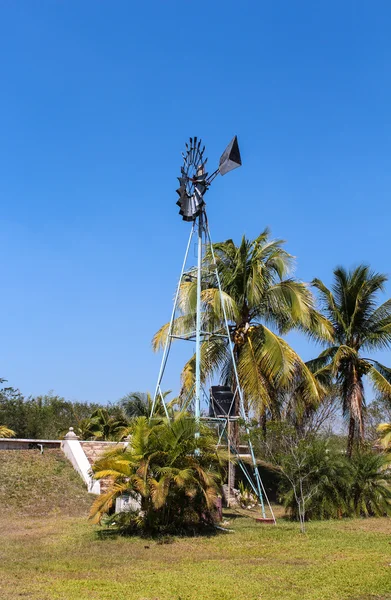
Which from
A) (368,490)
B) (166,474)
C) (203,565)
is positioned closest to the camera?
(203,565)

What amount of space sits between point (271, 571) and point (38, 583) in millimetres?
3491

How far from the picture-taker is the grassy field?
800cm

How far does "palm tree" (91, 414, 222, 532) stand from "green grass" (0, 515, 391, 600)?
75cm

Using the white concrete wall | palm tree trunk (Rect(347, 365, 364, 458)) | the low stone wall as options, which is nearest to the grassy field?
the white concrete wall

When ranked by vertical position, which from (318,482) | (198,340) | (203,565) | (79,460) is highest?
(198,340)

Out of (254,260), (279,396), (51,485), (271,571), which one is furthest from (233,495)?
(271,571)

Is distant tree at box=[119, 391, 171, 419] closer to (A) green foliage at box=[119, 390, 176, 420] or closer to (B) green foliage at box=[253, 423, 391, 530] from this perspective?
(A) green foliage at box=[119, 390, 176, 420]

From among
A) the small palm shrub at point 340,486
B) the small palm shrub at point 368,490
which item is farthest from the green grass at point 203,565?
the small palm shrub at point 368,490

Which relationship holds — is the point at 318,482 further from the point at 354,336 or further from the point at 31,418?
the point at 31,418

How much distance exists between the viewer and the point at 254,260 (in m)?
22.0

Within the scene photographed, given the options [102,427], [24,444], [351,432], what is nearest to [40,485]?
[24,444]

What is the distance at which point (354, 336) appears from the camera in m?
22.8

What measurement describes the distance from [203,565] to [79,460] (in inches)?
496

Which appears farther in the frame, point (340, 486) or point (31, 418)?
point (31, 418)
